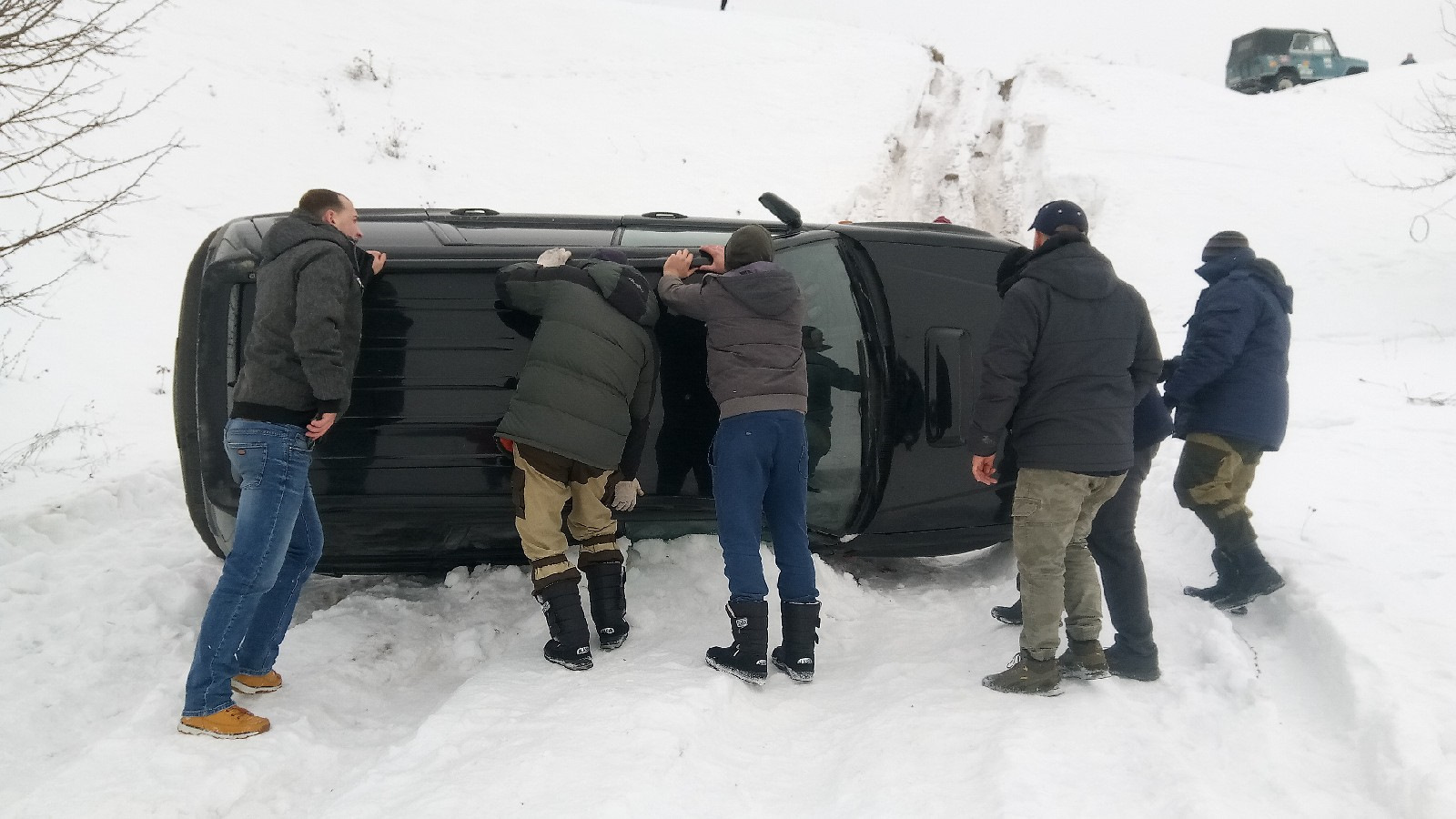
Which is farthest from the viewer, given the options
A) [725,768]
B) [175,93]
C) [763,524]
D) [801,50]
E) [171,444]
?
[801,50]

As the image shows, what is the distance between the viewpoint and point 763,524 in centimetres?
340

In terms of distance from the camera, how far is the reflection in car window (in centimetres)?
349

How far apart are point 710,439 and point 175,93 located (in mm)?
11362

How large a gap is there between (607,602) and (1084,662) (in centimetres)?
176

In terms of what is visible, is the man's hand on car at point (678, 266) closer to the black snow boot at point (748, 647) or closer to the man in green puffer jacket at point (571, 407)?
the man in green puffer jacket at point (571, 407)

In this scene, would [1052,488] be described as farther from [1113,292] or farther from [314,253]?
[314,253]

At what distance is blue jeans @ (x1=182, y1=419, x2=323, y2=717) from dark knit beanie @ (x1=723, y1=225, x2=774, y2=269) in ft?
5.22

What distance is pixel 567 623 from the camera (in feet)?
9.66

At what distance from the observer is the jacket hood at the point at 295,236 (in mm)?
2646

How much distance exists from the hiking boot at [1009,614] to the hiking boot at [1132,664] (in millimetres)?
401

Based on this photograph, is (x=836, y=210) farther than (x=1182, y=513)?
Yes

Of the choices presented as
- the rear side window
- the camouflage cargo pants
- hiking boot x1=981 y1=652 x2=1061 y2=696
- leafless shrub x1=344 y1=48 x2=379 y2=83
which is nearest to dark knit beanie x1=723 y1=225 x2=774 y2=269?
the rear side window

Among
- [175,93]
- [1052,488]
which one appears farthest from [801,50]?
[1052,488]

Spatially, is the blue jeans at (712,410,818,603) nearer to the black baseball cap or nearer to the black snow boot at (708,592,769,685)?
the black snow boot at (708,592,769,685)
